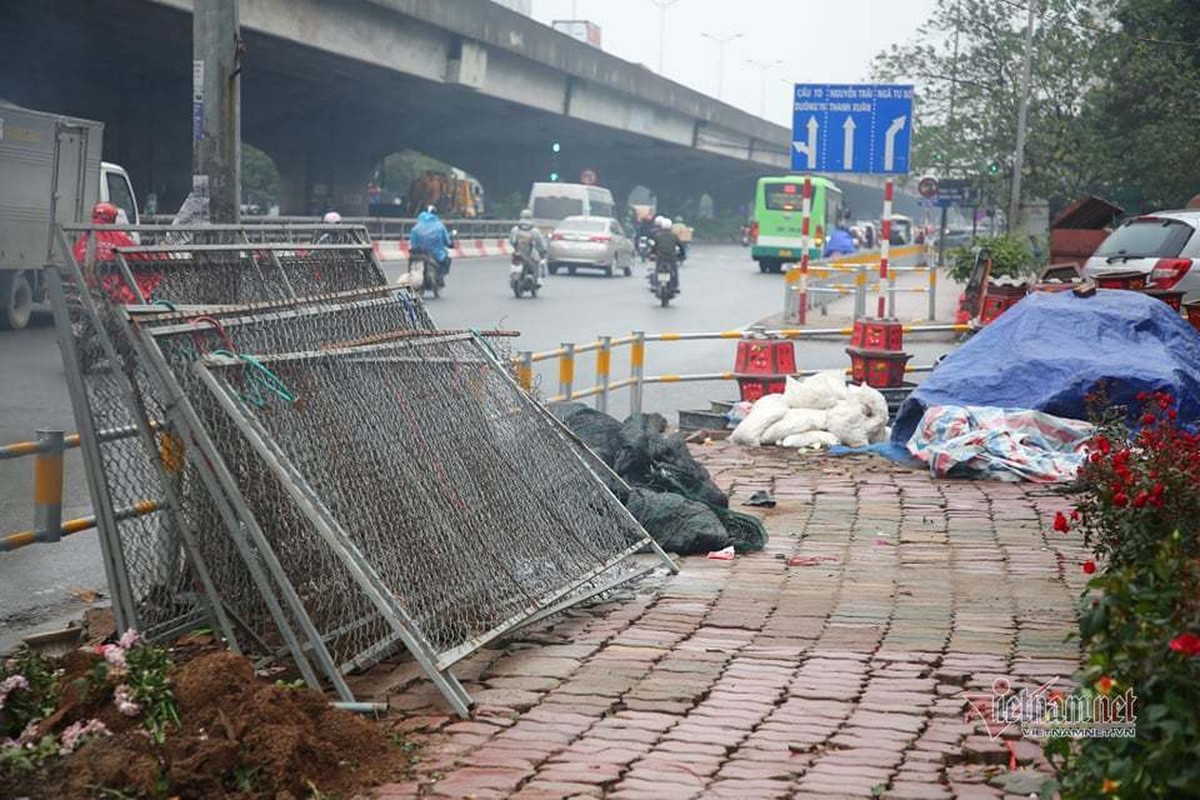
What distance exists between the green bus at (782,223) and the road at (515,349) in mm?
2702

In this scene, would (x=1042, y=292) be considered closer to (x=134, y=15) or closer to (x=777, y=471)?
(x=777, y=471)

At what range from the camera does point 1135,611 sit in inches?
153

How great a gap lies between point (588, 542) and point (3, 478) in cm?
525

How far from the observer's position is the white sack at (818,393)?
1327 centimetres

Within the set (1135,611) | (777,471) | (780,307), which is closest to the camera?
A: (1135,611)

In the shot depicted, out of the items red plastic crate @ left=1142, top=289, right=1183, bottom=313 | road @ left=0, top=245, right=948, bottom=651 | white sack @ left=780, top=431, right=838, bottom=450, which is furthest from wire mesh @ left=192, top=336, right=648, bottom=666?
red plastic crate @ left=1142, top=289, right=1183, bottom=313

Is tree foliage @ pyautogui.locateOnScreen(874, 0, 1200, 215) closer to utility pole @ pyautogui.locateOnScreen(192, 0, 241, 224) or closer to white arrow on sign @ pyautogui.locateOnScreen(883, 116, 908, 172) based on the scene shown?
white arrow on sign @ pyautogui.locateOnScreen(883, 116, 908, 172)

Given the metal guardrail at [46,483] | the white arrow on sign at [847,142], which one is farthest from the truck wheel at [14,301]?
the metal guardrail at [46,483]

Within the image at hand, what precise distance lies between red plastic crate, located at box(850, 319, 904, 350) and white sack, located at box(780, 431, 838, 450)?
8.00 ft

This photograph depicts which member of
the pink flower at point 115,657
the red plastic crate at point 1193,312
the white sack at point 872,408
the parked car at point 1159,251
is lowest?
the pink flower at point 115,657

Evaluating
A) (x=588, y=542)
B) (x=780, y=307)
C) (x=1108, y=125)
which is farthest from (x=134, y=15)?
(x=588, y=542)

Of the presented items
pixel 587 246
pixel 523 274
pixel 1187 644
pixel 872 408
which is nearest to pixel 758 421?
pixel 872 408

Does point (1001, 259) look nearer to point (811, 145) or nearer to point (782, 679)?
point (811, 145)

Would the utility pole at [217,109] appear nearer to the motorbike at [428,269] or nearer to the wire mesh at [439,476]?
the wire mesh at [439,476]
